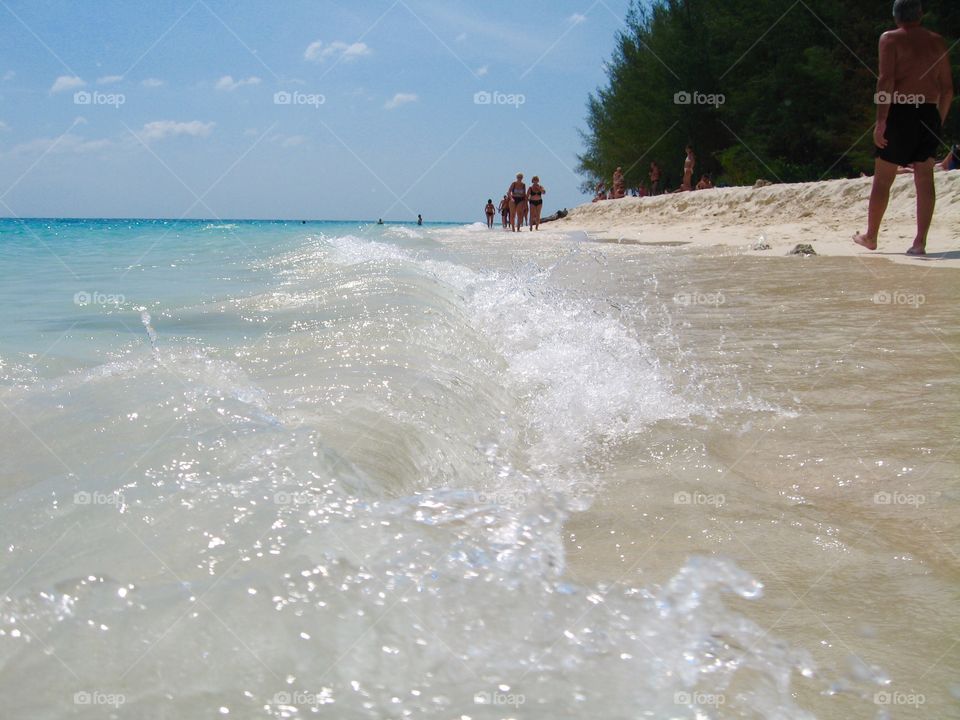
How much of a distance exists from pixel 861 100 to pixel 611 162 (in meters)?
13.7

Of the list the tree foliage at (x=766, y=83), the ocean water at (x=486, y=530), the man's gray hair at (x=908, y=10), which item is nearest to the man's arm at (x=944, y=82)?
the man's gray hair at (x=908, y=10)

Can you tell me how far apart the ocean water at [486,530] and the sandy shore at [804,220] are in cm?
422

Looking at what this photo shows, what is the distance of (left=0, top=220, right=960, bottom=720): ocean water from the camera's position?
1146 millimetres

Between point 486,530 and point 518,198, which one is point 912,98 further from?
point 518,198

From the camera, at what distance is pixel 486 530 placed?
1623 millimetres

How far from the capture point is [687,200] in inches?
664

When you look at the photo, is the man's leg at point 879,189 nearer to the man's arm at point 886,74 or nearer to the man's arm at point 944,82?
the man's arm at point 886,74

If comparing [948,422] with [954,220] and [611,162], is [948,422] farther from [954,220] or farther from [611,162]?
[611,162]

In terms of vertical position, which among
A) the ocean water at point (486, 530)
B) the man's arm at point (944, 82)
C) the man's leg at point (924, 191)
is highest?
the man's arm at point (944, 82)

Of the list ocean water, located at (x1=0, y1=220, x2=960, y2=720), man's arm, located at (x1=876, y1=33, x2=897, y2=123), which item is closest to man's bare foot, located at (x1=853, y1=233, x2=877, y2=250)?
man's arm, located at (x1=876, y1=33, x2=897, y2=123)

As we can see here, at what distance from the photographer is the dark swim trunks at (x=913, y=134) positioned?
571cm

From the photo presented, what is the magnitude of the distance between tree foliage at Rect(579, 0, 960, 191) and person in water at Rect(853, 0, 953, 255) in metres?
12.0

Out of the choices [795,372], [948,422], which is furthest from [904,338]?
[948,422]

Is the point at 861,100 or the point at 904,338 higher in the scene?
the point at 861,100
